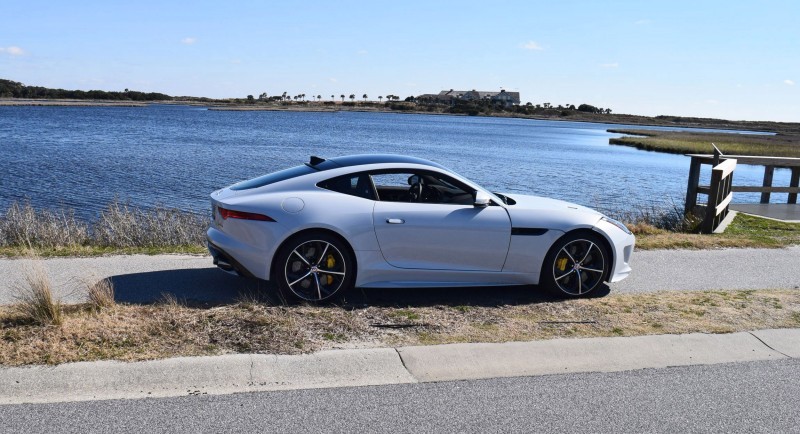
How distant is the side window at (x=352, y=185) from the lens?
22.9 feet

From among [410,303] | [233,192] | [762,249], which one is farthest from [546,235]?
[762,249]

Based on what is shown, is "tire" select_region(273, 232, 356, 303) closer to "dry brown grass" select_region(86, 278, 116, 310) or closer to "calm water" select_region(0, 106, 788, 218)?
"dry brown grass" select_region(86, 278, 116, 310)

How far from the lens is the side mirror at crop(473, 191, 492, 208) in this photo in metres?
7.07

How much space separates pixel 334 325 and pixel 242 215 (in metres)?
1.50

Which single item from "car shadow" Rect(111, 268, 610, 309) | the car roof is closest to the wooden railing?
"car shadow" Rect(111, 268, 610, 309)

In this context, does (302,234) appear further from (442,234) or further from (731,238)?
(731,238)

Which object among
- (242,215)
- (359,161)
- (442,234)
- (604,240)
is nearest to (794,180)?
(604,240)

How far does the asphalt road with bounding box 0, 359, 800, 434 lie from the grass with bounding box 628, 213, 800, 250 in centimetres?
577

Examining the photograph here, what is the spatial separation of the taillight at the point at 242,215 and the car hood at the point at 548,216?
238cm

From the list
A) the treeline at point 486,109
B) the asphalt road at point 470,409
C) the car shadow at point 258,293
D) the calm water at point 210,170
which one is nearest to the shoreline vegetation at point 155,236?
the car shadow at point 258,293

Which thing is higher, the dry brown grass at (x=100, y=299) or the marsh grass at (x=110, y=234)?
the dry brown grass at (x=100, y=299)

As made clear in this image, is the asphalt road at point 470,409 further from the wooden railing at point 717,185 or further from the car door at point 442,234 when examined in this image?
the wooden railing at point 717,185

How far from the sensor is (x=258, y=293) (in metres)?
6.98

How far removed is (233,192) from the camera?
7.14m
